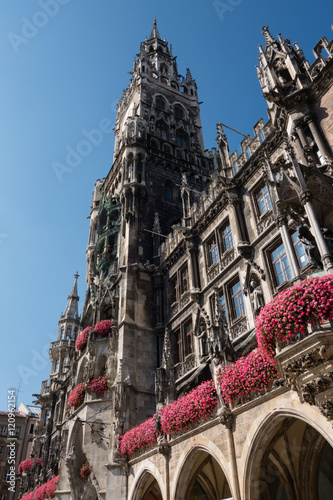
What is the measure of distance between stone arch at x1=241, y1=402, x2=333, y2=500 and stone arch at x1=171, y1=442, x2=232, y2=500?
1.24 meters

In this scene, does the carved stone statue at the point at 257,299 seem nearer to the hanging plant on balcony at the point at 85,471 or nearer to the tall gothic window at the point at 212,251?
the tall gothic window at the point at 212,251

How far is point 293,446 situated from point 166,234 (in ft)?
63.7

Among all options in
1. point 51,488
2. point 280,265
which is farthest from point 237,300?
point 51,488

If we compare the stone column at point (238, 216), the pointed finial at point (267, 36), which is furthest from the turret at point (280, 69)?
the stone column at point (238, 216)

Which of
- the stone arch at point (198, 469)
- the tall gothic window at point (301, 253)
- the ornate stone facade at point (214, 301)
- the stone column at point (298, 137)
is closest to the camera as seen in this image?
the ornate stone facade at point (214, 301)

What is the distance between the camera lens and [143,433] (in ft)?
66.2

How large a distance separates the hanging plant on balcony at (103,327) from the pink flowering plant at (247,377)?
44.8ft

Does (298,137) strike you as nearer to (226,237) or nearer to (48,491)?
(226,237)

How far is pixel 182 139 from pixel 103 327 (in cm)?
2353

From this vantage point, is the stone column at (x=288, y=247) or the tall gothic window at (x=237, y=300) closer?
the stone column at (x=288, y=247)

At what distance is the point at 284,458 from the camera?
16469 millimetres

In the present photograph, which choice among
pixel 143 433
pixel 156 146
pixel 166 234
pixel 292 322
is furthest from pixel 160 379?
pixel 156 146

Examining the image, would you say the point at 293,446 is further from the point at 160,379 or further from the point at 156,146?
the point at 156,146

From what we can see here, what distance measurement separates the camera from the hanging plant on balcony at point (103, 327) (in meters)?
27.9
